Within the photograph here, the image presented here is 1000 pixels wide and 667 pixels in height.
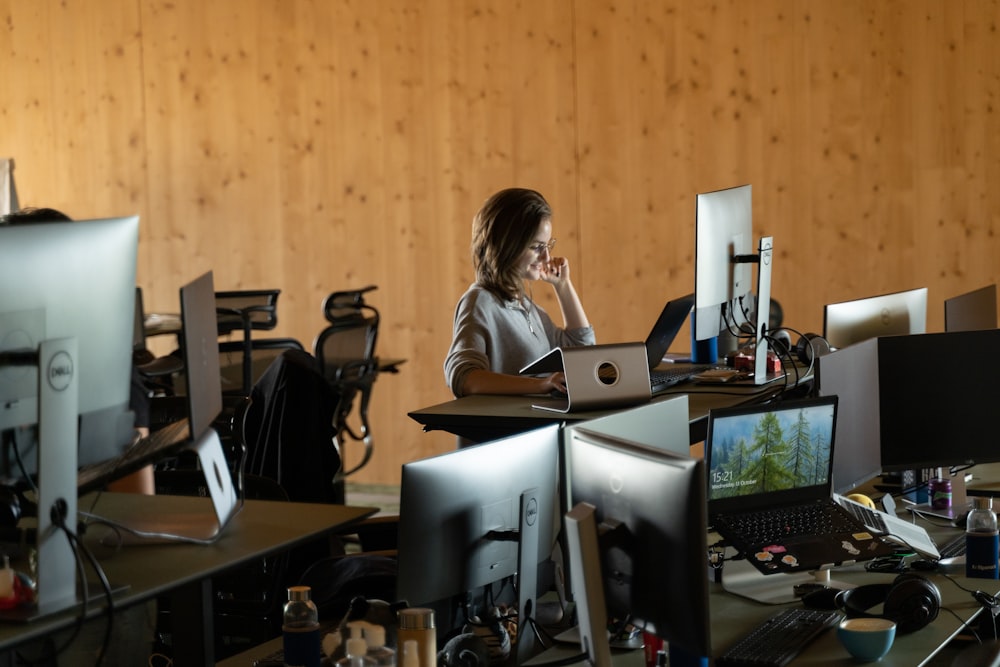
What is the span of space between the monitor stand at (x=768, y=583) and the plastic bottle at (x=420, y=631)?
75 cm

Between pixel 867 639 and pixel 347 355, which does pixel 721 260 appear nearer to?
pixel 867 639

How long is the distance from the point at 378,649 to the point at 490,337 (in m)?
1.79

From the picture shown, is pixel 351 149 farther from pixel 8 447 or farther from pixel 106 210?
pixel 8 447

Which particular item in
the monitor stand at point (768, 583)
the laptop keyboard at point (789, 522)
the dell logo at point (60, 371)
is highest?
the dell logo at point (60, 371)

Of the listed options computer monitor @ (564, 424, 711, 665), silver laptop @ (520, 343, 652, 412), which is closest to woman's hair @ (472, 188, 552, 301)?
silver laptop @ (520, 343, 652, 412)

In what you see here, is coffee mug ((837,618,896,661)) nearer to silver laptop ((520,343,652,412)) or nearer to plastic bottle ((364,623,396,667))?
plastic bottle ((364,623,396,667))

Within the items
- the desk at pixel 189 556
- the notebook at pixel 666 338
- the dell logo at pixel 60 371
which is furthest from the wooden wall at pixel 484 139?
the dell logo at pixel 60 371

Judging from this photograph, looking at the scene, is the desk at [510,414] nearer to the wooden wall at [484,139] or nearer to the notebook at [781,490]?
the notebook at [781,490]

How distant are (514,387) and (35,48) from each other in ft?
17.1

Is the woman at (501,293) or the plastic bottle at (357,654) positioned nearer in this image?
the plastic bottle at (357,654)

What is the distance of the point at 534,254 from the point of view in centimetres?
348

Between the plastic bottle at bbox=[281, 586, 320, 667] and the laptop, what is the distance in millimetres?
197

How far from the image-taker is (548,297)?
20.1ft

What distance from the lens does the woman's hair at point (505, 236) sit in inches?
135
